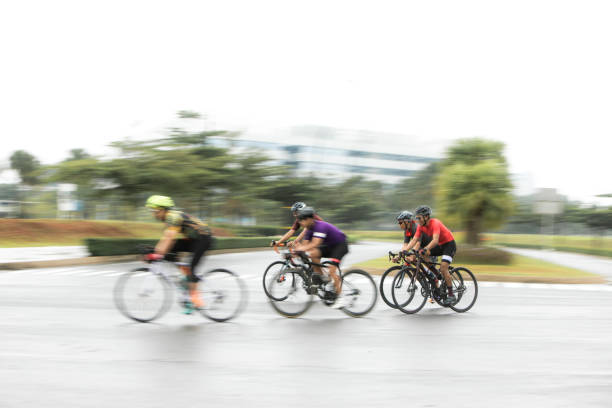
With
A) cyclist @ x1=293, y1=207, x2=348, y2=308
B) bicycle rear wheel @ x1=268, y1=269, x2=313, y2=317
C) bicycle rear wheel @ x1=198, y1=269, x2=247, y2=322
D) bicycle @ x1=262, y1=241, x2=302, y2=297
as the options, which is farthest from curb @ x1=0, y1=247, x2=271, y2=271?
cyclist @ x1=293, y1=207, x2=348, y2=308

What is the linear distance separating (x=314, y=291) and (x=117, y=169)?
1975 cm

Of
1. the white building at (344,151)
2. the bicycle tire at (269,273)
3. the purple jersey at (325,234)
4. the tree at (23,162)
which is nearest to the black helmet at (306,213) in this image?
the purple jersey at (325,234)

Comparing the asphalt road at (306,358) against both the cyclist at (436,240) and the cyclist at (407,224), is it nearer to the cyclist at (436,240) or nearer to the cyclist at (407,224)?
the cyclist at (436,240)

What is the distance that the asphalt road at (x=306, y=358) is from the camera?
4.64 meters

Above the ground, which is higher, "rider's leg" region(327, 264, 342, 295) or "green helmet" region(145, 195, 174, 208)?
"green helmet" region(145, 195, 174, 208)

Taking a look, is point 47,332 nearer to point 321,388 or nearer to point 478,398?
point 321,388

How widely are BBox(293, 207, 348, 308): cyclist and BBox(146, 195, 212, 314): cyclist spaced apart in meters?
1.58

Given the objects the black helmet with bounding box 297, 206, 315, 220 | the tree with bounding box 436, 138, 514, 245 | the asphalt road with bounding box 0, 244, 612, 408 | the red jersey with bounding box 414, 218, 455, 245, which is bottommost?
the asphalt road with bounding box 0, 244, 612, 408

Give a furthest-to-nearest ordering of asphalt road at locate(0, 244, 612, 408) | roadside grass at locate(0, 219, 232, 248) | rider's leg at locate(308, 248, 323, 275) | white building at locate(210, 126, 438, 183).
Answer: white building at locate(210, 126, 438, 183) → roadside grass at locate(0, 219, 232, 248) → rider's leg at locate(308, 248, 323, 275) → asphalt road at locate(0, 244, 612, 408)

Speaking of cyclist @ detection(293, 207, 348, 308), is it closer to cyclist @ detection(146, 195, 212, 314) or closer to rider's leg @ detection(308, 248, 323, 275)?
rider's leg @ detection(308, 248, 323, 275)

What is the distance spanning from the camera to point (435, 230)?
30.0ft

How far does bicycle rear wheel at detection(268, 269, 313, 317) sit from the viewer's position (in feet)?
28.1

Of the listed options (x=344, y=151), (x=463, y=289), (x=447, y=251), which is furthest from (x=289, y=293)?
(x=344, y=151)

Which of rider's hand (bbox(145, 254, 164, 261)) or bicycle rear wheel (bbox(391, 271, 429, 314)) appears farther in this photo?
bicycle rear wheel (bbox(391, 271, 429, 314))
